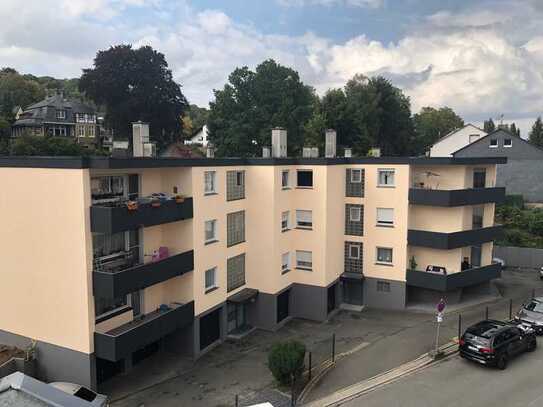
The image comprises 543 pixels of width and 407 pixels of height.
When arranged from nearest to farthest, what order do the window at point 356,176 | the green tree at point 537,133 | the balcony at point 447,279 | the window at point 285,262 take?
1. the window at point 285,262
2. the balcony at point 447,279
3. the window at point 356,176
4. the green tree at point 537,133

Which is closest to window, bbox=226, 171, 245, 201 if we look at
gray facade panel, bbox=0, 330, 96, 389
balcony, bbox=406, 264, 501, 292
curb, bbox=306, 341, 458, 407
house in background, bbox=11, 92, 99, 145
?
gray facade panel, bbox=0, 330, 96, 389

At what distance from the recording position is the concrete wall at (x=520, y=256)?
128 feet

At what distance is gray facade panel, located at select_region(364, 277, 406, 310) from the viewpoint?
30875mm

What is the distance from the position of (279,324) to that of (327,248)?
5653mm

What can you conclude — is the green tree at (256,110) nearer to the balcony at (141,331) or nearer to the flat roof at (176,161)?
the flat roof at (176,161)

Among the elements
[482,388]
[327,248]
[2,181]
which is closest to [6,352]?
[2,181]

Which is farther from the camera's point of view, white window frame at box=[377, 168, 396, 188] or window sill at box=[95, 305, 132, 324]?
white window frame at box=[377, 168, 396, 188]

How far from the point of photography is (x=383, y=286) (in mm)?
31438

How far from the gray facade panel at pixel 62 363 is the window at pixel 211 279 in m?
7.46

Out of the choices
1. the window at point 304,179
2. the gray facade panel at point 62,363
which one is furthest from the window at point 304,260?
the gray facade panel at point 62,363

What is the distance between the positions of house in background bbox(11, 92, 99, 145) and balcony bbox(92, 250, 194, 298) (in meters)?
58.6

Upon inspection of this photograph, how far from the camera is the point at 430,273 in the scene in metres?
29.8

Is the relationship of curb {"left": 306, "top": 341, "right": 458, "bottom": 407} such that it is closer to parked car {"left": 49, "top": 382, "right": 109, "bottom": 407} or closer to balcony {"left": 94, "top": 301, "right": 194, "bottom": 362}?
balcony {"left": 94, "top": 301, "right": 194, "bottom": 362}

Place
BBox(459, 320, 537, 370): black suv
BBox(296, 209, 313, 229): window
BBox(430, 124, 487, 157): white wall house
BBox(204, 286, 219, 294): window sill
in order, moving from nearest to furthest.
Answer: BBox(459, 320, 537, 370): black suv → BBox(204, 286, 219, 294): window sill → BBox(296, 209, 313, 229): window → BBox(430, 124, 487, 157): white wall house
